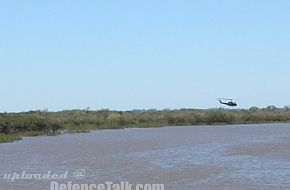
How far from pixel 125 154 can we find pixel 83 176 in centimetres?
997

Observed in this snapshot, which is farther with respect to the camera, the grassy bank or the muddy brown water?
the grassy bank

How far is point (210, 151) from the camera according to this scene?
31516 mm

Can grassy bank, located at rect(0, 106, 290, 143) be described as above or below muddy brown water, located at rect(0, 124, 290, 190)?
above

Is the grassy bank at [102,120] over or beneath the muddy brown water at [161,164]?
over

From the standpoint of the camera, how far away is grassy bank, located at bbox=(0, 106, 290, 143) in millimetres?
49681

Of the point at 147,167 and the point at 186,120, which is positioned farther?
the point at 186,120

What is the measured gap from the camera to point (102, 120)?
2667 inches

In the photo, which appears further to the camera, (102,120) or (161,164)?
(102,120)

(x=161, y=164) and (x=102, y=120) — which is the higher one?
(x=102, y=120)

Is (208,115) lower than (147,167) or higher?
higher

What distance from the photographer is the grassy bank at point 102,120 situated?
49.7 m

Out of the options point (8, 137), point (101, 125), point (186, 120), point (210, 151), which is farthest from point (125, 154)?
point (186, 120)

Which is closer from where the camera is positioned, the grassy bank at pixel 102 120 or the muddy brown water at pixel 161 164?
the muddy brown water at pixel 161 164

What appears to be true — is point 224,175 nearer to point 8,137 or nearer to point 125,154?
point 125,154
